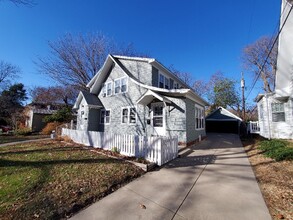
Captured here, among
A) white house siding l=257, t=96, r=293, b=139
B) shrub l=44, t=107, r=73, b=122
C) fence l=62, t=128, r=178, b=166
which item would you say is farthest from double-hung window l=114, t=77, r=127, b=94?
shrub l=44, t=107, r=73, b=122

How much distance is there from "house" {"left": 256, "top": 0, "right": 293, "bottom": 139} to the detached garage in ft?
29.0

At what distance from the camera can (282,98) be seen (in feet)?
39.3

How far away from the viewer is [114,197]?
3467 millimetres

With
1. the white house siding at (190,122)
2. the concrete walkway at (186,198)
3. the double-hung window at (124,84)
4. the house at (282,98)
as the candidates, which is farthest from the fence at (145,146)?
the house at (282,98)

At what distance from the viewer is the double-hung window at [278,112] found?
483 inches

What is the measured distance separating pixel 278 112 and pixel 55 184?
51.1 ft

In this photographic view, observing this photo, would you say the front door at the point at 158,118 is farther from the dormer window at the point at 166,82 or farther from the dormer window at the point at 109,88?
the dormer window at the point at 109,88

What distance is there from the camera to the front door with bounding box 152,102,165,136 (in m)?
10.8

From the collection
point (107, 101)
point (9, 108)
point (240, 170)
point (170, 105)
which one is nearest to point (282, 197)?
point (240, 170)

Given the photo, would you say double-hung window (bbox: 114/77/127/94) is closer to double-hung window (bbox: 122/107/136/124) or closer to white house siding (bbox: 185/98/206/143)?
double-hung window (bbox: 122/107/136/124)

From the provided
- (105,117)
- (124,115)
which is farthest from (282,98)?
(105,117)

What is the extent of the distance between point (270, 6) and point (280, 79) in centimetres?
488

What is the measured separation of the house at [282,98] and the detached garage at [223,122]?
8824 mm

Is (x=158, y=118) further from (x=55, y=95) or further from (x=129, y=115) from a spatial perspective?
(x=55, y=95)
